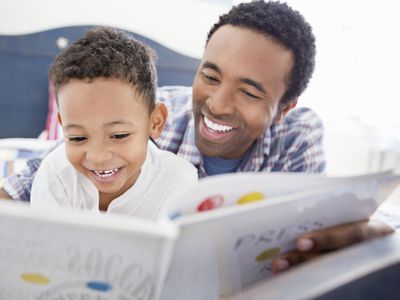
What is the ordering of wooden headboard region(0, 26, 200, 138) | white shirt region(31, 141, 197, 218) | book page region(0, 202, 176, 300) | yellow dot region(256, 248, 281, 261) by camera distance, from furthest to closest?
wooden headboard region(0, 26, 200, 138) → white shirt region(31, 141, 197, 218) → yellow dot region(256, 248, 281, 261) → book page region(0, 202, 176, 300)

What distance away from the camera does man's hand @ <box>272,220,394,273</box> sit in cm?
48

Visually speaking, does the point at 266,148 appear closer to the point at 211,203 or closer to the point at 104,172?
the point at 104,172

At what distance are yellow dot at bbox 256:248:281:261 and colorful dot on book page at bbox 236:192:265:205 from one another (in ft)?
0.32

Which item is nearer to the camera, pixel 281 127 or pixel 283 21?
pixel 283 21

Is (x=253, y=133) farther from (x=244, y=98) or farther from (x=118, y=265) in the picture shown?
(x=118, y=265)

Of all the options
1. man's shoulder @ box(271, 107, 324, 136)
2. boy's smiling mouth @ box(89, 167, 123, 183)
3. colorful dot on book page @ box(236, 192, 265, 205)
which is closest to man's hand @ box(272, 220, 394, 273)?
colorful dot on book page @ box(236, 192, 265, 205)

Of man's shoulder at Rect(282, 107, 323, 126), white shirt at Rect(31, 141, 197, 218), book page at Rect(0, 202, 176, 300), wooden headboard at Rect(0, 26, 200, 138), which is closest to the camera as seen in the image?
book page at Rect(0, 202, 176, 300)

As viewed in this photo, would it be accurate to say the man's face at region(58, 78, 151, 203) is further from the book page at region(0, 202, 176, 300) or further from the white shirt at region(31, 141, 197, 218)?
the book page at region(0, 202, 176, 300)

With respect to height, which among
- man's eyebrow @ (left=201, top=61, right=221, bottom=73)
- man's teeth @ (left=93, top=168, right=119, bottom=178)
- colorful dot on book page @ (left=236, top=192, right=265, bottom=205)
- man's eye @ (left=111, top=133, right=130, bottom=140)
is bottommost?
man's teeth @ (left=93, top=168, right=119, bottom=178)

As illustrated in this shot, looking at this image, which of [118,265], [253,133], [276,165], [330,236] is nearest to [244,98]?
[253,133]

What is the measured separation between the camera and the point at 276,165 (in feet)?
2.90

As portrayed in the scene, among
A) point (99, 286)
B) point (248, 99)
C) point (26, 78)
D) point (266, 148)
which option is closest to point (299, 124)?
point (266, 148)

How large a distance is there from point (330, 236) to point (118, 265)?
281mm

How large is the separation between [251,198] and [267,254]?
114 millimetres
